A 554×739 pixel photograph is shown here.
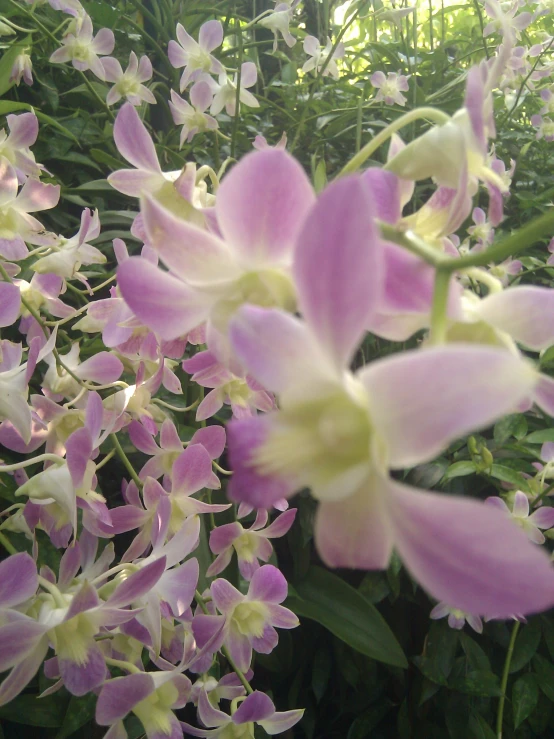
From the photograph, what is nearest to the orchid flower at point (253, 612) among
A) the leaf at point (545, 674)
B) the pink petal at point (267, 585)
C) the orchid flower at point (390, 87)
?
the pink petal at point (267, 585)

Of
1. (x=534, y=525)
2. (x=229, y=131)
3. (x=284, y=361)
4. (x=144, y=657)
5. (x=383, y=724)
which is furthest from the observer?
(x=229, y=131)

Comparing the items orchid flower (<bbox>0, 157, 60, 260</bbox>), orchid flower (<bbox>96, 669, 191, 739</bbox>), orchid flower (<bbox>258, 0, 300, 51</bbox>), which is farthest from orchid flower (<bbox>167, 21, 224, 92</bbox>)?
orchid flower (<bbox>96, 669, 191, 739</bbox>)

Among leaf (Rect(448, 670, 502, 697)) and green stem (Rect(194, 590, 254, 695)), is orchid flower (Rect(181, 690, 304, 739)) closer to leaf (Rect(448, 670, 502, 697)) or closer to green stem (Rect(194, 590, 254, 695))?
green stem (Rect(194, 590, 254, 695))

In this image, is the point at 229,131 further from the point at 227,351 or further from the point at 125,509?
the point at 227,351

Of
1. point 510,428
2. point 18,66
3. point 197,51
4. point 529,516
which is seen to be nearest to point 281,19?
point 197,51

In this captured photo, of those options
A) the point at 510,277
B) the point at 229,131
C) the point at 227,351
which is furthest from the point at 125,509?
the point at 510,277

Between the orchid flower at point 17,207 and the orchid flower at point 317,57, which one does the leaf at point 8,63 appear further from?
the orchid flower at point 317,57
